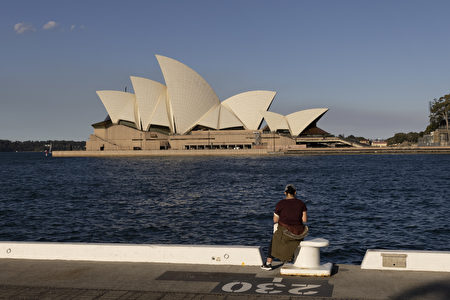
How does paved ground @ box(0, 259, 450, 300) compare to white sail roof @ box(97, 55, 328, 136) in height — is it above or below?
below

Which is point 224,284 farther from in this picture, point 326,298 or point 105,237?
point 105,237

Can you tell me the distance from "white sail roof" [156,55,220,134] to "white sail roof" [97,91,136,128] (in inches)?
485

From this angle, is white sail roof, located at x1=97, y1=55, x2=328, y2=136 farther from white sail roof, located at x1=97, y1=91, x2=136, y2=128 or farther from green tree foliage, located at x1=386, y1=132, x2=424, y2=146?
green tree foliage, located at x1=386, y1=132, x2=424, y2=146

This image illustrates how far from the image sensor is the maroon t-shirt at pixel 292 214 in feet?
26.3

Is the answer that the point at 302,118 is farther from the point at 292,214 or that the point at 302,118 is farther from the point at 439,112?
the point at 292,214

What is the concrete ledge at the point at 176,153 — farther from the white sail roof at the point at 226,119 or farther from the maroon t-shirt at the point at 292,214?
the maroon t-shirt at the point at 292,214

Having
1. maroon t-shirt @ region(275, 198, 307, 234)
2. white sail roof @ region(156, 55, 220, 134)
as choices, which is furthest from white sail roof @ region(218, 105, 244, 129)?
maroon t-shirt @ region(275, 198, 307, 234)

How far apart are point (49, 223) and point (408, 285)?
58.7 ft

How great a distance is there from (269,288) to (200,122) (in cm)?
12129

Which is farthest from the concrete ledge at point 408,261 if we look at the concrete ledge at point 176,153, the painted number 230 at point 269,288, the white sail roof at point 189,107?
the concrete ledge at point 176,153

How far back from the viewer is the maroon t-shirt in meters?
8.03

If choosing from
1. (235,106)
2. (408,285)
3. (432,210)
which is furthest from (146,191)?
(235,106)

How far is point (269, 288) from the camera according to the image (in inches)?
265

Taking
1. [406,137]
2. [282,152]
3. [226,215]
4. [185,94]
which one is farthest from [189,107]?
[226,215]
